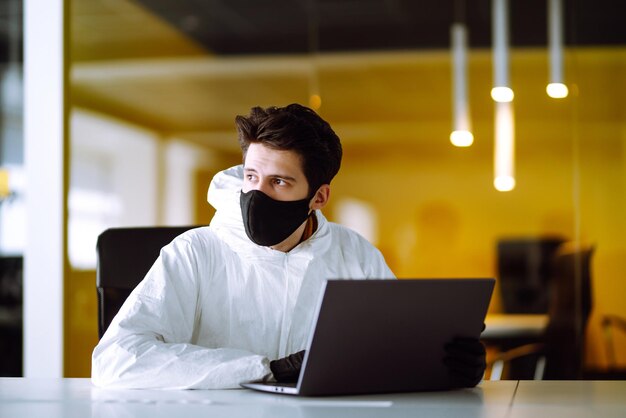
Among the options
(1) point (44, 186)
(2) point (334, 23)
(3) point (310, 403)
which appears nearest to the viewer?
(3) point (310, 403)

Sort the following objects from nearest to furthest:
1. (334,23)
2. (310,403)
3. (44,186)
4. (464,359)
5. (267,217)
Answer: (310,403) < (464,359) < (267,217) < (44,186) < (334,23)

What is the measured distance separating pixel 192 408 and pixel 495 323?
11.2ft

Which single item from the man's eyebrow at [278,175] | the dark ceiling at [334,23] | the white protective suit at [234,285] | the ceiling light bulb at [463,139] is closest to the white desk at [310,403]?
the white protective suit at [234,285]

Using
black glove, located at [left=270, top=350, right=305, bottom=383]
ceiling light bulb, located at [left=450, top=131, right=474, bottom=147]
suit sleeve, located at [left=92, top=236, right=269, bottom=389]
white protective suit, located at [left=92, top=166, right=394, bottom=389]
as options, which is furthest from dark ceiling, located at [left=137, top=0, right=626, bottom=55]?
black glove, located at [left=270, top=350, right=305, bottom=383]

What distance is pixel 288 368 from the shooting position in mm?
1817

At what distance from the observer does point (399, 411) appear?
5.08ft

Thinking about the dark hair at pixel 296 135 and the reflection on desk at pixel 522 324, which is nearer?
the dark hair at pixel 296 135

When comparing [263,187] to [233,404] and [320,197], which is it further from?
[233,404]

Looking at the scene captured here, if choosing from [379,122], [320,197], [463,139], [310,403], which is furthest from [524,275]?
[310,403]

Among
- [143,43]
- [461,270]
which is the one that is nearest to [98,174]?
[143,43]

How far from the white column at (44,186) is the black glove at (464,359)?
2613mm

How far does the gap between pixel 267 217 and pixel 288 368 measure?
486 millimetres

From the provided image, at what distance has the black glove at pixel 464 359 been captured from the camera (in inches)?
70.7

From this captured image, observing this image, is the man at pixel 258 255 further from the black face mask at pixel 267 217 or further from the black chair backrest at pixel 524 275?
the black chair backrest at pixel 524 275
